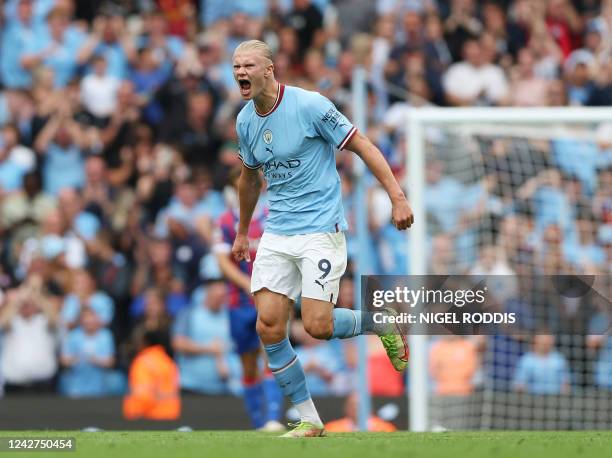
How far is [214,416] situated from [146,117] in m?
4.74

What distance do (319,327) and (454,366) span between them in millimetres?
6373

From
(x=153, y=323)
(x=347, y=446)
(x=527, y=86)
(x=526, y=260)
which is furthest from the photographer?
(x=527, y=86)

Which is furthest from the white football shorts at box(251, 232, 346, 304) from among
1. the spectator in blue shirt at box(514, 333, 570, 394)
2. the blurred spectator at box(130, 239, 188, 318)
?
the blurred spectator at box(130, 239, 188, 318)

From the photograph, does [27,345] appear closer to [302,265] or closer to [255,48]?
[302,265]

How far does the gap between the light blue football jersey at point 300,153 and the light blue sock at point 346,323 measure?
564 millimetres

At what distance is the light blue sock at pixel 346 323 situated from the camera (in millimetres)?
9547

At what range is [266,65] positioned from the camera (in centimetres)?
941

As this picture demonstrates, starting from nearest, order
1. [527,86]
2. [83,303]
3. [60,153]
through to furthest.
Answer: [83,303], [60,153], [527,86]

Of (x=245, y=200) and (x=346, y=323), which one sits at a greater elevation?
(x=245, y=200)

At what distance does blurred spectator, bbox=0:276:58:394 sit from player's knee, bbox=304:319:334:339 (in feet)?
24.2

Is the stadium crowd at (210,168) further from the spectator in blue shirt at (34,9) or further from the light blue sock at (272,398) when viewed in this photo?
the light blue sock at (272,398)

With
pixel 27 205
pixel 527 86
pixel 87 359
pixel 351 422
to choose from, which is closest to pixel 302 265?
pixel 351 422

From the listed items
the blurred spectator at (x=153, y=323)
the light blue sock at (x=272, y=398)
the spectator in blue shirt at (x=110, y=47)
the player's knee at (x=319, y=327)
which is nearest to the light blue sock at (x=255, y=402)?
the light blue sock at (x=272, y=398)

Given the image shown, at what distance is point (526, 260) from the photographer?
51.0 ft
